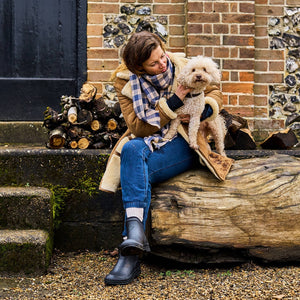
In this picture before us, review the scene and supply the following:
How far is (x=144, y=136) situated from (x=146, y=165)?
0.84 ft

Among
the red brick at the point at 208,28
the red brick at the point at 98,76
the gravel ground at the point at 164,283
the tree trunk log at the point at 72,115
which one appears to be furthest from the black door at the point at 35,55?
the gravel ground at the point at 164,283

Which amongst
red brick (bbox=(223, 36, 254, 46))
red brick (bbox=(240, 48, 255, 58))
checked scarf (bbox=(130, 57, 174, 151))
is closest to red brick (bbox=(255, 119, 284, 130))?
red brick (bbox=(240, 48, 255, 58))

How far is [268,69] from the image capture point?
4.72m

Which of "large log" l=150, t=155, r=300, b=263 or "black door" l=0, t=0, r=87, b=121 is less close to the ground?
"black door" l=0, t=0, r=87, b=121

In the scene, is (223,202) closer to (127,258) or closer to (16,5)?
(127,258)

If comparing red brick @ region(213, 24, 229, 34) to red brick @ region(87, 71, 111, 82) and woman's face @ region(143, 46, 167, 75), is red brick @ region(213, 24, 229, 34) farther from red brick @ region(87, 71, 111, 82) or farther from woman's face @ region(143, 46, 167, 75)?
woman's face @ region(143, 46, 167, 75)

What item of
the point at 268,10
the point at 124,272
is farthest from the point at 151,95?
the point at 268,10

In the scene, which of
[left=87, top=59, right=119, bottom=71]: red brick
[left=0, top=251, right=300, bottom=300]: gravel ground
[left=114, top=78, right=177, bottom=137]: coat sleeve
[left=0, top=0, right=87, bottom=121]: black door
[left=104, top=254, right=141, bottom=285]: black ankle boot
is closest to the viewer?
[left=0, top=251, right=300, bottom=300]: gravel ground

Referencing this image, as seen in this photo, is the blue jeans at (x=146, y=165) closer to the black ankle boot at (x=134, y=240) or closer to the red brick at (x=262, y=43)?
the black ankle boot at (x=134, y=240)

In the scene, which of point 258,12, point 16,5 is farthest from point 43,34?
point 258,12

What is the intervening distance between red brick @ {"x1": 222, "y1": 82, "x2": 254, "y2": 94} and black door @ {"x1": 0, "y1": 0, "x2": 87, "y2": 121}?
1599 millimetres

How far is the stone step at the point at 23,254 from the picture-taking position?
2994mm

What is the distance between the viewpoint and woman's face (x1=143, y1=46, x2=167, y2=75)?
295cm

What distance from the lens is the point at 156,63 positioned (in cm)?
298
